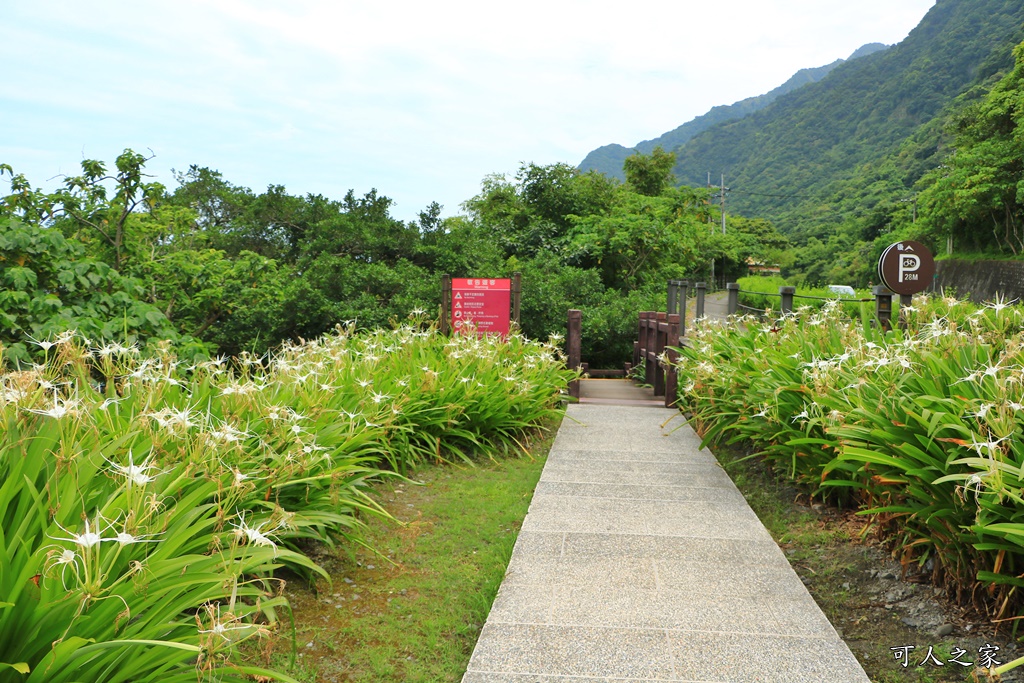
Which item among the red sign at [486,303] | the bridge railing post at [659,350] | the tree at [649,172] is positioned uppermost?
the tree at [649,172]

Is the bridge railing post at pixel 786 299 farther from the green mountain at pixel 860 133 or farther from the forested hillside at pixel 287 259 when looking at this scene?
the green mountain at pixel 860 133

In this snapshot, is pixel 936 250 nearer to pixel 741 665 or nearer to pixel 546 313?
pixel 546 313

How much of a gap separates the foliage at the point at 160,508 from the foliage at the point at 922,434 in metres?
2.30

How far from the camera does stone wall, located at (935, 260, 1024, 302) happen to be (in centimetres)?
2630

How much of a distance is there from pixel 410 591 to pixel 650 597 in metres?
1.02

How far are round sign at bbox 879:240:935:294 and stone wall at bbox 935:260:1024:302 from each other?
21091 millimetres

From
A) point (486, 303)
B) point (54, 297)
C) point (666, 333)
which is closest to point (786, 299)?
point (666, 333)

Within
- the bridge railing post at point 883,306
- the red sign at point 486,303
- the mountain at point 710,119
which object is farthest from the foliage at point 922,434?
the mountain at point 710,119

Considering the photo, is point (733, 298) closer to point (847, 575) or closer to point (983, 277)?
point (847, 575)

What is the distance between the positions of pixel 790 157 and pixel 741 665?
73.7 m

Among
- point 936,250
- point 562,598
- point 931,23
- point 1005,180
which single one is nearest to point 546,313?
point 562,598

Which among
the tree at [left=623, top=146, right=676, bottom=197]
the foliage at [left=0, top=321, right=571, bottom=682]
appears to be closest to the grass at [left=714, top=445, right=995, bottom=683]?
the foliage at [left=0, top=321, right=571, bottom=682]

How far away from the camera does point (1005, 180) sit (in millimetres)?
27438

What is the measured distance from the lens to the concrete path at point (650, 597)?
7.99 ft
